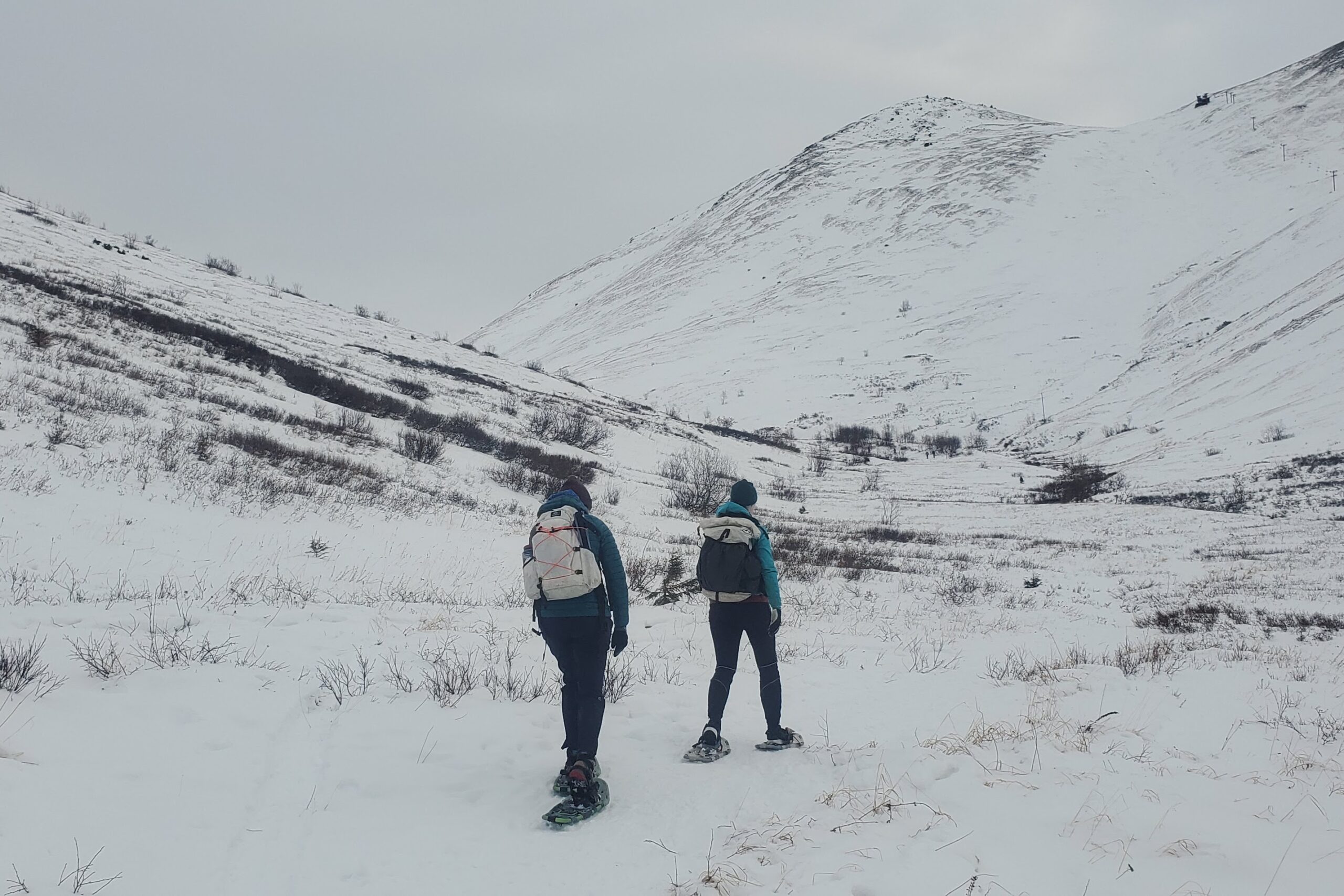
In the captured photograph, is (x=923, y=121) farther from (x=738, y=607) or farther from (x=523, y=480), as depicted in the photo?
(x=738, y=607)

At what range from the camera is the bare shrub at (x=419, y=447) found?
2008cm

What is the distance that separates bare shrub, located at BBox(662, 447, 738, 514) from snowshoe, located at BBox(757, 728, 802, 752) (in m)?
18.9

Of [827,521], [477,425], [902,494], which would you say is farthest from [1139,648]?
[902,494]

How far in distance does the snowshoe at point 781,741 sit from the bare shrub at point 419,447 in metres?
16.4

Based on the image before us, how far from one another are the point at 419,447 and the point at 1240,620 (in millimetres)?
19524

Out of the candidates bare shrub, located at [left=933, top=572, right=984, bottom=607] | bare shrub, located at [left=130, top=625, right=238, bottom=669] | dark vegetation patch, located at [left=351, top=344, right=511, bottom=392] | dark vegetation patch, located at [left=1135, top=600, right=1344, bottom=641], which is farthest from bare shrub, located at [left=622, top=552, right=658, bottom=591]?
dark vegetation patch, located at [left=351, top=344, right=511, bottom=392]

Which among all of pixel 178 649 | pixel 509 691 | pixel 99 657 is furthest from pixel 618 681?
pixel 99 657

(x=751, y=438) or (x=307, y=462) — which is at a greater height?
(x=751, y=438)

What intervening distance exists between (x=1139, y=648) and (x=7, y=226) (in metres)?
43.1

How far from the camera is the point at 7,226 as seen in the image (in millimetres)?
30203

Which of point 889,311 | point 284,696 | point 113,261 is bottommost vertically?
point 284,696

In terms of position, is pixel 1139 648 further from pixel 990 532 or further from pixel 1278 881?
pixel 990 532

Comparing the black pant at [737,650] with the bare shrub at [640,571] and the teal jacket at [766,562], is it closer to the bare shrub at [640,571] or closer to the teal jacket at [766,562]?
the teal jacket at [766,562]

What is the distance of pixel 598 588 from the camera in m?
4.82
